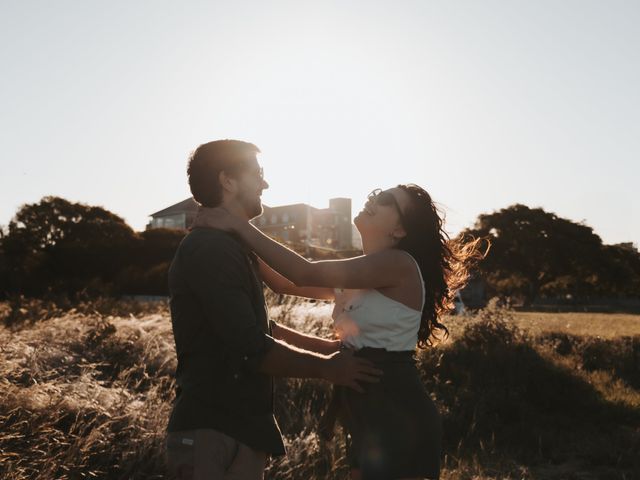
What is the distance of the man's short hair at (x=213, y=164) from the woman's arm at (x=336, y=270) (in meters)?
0.30

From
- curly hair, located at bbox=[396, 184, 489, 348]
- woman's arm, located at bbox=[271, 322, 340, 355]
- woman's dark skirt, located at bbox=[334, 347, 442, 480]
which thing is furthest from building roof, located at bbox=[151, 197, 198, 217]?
woman's dark skirt, located at bbox=[334, 347, 442, 480]

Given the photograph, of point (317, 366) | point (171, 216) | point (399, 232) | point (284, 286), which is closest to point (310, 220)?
point (171, 216)

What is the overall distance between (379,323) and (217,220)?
1018 millimetres

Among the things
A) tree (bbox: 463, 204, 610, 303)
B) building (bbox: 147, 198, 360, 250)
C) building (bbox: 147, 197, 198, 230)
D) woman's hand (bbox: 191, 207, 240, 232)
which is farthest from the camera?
building (bbox: 147, 198, 360, 250)

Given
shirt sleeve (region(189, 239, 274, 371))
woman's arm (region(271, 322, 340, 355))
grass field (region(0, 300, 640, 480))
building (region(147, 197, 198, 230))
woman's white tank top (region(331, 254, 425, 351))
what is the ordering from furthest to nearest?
building (region(147, 197, 198, 230))
grass field (region(0, 300, 640, 480))
woman's arm (region(271, 322, 340, 355))
woman's white tank top (region(331, 254, 425, 351))
shirt sleeve (region(189, 239, 274, 371))

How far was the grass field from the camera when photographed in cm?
486

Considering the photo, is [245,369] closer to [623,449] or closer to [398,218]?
[398,218]

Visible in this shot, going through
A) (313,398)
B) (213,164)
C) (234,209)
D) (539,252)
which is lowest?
(313,398)

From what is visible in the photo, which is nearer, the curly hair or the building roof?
the curly hair

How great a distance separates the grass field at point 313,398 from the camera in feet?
15.9

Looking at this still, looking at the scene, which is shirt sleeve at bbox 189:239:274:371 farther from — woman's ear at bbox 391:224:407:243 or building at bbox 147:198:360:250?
building at bbox 147:198:360:250

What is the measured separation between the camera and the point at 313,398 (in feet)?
25.1

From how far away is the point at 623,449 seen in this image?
7.49 m

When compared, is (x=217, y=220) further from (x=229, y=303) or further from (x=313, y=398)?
(x=313, y=398)
